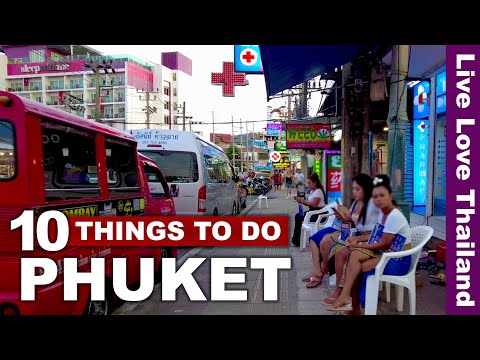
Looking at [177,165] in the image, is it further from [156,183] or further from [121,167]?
[121,167]

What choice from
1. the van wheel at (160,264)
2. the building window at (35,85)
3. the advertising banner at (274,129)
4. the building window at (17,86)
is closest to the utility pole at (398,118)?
the van wheel at (160,264)

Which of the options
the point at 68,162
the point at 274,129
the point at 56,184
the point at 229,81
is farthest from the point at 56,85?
the point at 56,184

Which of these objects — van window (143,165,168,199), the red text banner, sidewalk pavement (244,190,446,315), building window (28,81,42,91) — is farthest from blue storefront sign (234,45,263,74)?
building window (28,81,42,91)

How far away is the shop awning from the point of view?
4.98m

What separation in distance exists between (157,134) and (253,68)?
2425 millimetres

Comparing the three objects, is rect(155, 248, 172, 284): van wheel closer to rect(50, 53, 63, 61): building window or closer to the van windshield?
the van windshield

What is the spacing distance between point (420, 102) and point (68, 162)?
19.2ft

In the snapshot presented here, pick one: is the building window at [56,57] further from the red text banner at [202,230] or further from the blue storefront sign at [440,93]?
the red text banner at [202,230]

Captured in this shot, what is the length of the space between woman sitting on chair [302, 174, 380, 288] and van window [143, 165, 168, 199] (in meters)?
2.27

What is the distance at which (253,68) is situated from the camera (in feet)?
27.3
